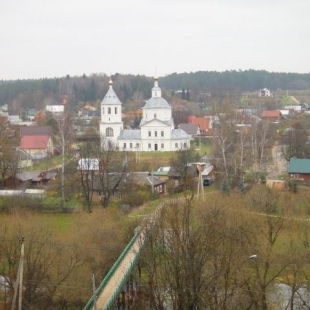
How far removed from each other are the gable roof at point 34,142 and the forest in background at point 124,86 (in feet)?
114

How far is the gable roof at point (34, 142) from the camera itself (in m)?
38.2

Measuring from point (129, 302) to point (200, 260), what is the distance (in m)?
2.63

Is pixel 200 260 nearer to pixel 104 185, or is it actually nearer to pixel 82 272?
pixel 82 272

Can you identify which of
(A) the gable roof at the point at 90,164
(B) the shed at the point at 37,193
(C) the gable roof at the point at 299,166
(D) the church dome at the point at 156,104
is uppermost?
(D) the church dome at the point at 156,104

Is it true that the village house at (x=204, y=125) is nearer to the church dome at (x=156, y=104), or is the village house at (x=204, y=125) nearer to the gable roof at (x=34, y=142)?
the church dome at (x=156, y=104)

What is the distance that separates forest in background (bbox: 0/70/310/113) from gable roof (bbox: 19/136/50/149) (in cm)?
3483

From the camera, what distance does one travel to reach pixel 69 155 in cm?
3491

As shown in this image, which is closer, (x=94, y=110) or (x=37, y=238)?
(x=37, y=238)

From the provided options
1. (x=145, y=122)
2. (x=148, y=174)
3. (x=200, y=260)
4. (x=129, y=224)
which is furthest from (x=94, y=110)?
(x=200, y=260)

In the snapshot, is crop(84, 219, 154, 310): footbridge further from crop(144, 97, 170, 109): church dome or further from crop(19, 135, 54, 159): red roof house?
crop(144, 97, 170, 109): church dome

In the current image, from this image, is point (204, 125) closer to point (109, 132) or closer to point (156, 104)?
point (156, 104)

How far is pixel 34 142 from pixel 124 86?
144 feet

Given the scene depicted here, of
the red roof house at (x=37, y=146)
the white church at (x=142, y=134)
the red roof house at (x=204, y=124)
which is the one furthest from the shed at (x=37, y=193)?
the red roof house at (x=204, y=124)

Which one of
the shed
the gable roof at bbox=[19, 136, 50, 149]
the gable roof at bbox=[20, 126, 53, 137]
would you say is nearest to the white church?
the gable roof at bbox=[19, 136, 50, 149]
